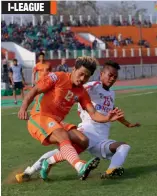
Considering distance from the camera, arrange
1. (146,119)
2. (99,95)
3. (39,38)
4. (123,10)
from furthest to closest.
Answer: (123,10) → (39,38) → (146,119) → (99,95)

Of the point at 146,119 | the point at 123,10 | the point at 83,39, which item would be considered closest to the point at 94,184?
the point at 146,119

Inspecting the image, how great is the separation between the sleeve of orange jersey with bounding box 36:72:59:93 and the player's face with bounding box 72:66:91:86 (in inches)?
8.4

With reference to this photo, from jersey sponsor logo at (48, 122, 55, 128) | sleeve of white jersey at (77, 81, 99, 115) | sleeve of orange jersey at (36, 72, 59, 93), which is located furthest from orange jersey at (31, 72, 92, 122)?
sleeve of white jersey at (77, 81, 99, 115)

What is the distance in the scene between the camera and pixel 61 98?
7.19 m

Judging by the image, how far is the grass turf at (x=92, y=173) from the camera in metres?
6.61

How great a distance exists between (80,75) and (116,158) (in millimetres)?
1096

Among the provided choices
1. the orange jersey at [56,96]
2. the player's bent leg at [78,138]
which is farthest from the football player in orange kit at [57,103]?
the player's bent leg at [78,138]

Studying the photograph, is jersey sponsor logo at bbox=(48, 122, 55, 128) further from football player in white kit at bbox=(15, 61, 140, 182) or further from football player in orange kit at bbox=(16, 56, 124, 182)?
football player in white kit at bbox=(15, 61, 140, 182)

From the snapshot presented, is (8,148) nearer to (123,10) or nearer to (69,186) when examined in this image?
(69,186)

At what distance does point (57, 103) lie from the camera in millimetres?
7199

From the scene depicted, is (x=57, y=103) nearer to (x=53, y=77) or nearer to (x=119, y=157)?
(x=53, y=77)

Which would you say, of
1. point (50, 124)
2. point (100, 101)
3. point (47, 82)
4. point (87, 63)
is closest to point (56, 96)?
point (47, 82)

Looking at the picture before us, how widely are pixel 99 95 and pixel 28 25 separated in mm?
41566

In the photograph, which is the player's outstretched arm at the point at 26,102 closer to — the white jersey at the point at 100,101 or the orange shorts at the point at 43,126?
the orange shorts at the point at 43,126
